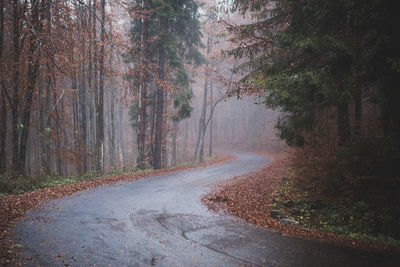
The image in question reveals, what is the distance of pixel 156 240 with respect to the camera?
18.2 ft

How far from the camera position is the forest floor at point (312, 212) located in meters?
5.98

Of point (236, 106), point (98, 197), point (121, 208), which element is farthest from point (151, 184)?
point (236, 106)

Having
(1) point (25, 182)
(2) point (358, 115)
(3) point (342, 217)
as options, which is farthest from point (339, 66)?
(1) point (25, 182)

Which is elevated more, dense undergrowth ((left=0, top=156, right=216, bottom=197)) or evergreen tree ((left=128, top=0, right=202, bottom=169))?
evergreen tree ((left=128, top=0, right=202, bottom=169))

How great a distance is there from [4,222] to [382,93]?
9.45m

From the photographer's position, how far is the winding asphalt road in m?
4.65

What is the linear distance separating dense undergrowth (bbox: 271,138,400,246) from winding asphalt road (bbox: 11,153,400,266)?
1.26 m

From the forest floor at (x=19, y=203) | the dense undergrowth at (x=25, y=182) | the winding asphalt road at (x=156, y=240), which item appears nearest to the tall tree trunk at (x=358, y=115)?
the winding asphalt road at (x=156, y=240)

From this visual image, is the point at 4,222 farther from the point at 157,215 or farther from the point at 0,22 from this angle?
the point at 0,22

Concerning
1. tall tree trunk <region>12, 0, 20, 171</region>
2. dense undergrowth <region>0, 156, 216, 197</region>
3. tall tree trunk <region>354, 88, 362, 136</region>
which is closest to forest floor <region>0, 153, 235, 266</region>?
dense undergrowth <region>0, 156, 216, 197</region>

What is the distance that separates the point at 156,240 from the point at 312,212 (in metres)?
4.81

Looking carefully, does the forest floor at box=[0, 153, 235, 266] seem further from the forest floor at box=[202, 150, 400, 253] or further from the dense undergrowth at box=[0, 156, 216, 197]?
the forest floor at box=[202, 150, 400, 253]

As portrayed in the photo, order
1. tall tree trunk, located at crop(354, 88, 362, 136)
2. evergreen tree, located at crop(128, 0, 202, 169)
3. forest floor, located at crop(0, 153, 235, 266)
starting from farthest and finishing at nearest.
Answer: evergreen tree, located at crop(128, 0, 202, 169), tall tree trunk, located at crop(354, 88, 362, 136), forest floor, located at crop(0, 153, 235, 266)

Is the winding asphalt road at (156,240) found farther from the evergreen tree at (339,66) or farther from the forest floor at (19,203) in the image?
the evergreen tree at (339,66)
